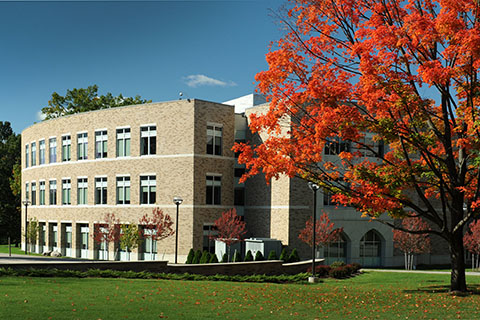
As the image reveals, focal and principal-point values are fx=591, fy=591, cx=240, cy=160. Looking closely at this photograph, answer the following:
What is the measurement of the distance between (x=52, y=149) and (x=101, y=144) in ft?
27.7

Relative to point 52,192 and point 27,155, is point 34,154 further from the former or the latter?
point 52,192

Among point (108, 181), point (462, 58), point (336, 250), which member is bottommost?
point (336, 250)

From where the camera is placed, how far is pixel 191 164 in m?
43.4

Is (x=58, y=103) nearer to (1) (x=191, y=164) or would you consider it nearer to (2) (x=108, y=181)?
(2) (x=108, y=181)

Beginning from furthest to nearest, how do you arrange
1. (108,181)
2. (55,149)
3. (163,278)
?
(55,149)
(108,181)
(163,278)

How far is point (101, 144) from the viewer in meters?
49.2

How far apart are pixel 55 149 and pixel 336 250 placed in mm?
27373

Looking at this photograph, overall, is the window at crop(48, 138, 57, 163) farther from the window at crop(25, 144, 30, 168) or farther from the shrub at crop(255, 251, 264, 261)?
the shrub at crop(255, 251, 264, 261)

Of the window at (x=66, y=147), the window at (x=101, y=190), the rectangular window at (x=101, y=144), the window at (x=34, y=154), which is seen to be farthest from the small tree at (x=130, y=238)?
the window at (x=34, y=154)

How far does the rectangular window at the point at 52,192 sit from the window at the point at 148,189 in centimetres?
1305

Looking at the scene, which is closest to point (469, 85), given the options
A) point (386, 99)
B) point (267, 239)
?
point (386, 99)

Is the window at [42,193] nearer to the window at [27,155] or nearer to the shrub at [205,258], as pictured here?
the window at [27,155]

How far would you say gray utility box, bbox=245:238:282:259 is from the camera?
134ft

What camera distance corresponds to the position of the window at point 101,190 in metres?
49.0
